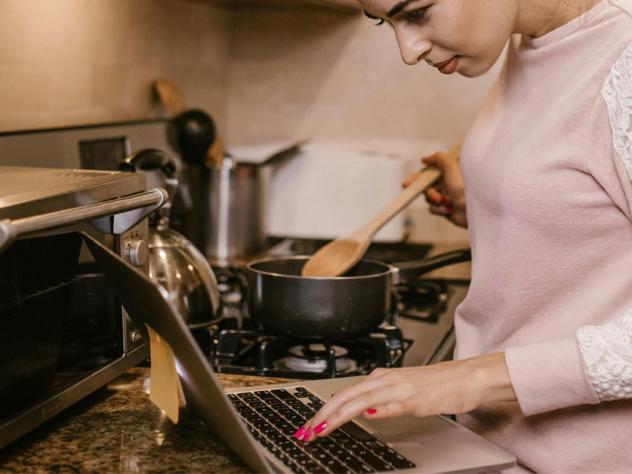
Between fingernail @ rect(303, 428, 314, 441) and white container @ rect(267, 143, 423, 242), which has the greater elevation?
white container @ rect(267, 143, 423, 242)

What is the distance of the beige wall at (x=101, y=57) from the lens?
1479mm

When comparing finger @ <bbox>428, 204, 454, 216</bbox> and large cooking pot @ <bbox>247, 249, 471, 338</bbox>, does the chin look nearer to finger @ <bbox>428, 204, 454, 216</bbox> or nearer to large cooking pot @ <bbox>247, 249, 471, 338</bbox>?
large cooking pot @ <bbox>247, 249, 471, 338</bbox>

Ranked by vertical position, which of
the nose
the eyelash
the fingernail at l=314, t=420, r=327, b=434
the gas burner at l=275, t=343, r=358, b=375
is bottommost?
the gas burner at l=275, t=343, r=358, b=375

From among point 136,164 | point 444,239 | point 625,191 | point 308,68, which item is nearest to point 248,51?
point 308,68

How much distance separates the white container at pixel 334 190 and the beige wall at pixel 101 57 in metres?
0.29

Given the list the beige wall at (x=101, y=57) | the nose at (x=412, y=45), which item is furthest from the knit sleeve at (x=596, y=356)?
the beige wall at (x=101, y=57)

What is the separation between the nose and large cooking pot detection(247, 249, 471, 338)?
0.38 metres

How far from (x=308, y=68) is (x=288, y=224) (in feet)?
1.37

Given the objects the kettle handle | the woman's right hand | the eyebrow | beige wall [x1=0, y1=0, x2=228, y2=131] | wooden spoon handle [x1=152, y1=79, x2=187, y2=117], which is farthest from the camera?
wooden spoon handle [x1=152, y1=79, x2=187, y2=117]

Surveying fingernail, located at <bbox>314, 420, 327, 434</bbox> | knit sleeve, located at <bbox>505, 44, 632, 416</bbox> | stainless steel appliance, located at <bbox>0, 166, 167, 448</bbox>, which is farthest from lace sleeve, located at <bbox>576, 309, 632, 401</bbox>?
stainless steel appliance, located at <bbox>0, 166, 167, 448</bbox>

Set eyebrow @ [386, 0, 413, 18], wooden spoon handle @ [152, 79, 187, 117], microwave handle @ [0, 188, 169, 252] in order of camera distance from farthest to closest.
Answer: wooden spoon handle @ [152, 79, 187, 117], eyebrow @ [386, 0, 413, 18], microwave handle @ [0, 188, 169, 252]

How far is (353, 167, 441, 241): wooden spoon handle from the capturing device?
1.58 meters

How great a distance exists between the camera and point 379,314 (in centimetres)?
138

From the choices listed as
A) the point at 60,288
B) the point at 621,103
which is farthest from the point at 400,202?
the point at 60,288
